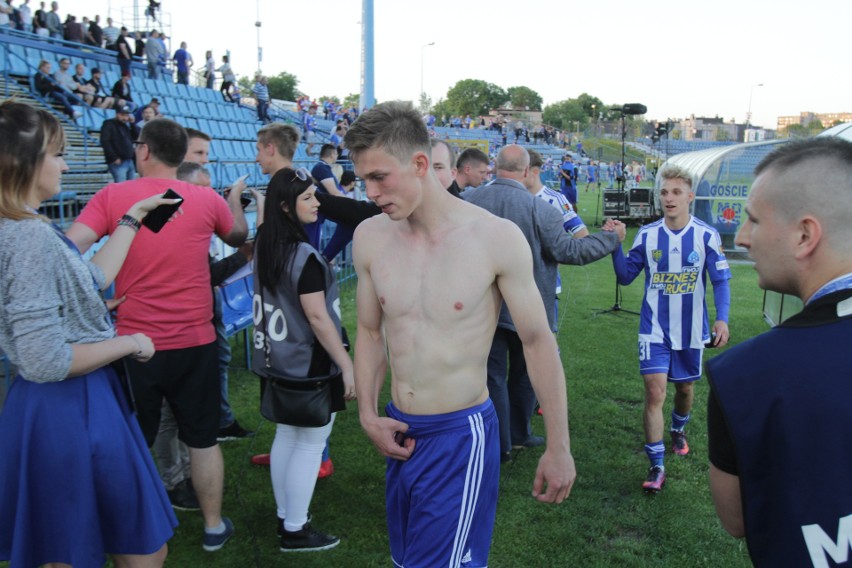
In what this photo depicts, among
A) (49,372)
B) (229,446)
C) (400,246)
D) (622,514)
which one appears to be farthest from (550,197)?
(49,372)

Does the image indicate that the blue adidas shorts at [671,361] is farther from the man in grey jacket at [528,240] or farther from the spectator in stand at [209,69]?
the spectator in stand at [209,69]

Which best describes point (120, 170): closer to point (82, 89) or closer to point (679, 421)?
point (82, 89)

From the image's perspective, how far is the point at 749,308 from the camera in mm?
10070

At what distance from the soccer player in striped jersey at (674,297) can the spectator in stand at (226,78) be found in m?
21.3

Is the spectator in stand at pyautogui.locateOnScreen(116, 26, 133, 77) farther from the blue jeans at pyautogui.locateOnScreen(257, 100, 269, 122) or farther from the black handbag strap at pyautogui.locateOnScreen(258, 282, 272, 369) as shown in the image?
the black handbag strap at pyautogui.locateOnScreen(258, 282, 272, 369)

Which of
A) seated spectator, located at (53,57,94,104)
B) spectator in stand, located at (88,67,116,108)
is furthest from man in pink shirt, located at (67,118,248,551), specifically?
spectator in stand, located at (88,67,116,108)

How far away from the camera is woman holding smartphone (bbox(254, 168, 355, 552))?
336cm

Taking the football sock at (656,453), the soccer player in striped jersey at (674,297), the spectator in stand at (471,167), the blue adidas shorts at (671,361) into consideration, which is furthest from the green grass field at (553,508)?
the spectator in stand at (471,167)

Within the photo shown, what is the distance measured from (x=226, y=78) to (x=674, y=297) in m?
21.8

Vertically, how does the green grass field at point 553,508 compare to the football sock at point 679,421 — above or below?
below

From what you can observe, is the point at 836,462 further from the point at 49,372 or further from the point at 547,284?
the point at 547,284

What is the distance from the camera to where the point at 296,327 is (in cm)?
345

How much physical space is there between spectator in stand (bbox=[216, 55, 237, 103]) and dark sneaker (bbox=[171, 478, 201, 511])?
21.3 metres

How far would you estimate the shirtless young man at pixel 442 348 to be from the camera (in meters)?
2.27
